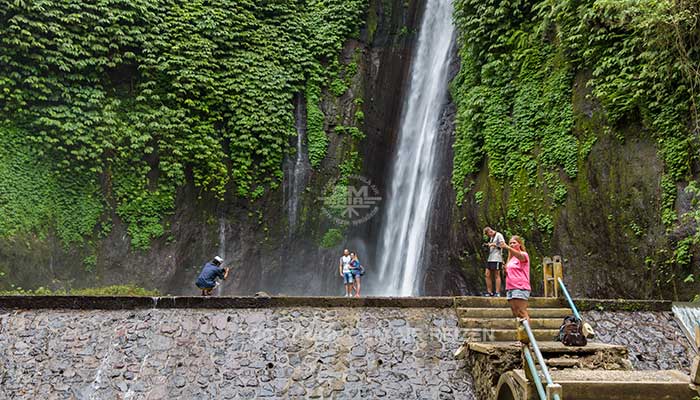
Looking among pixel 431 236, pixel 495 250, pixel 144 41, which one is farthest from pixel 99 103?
pixel 495 250

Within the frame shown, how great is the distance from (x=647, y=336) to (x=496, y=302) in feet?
7.94

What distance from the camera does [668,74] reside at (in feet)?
29.5

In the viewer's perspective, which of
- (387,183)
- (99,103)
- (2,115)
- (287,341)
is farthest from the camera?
(387,183)

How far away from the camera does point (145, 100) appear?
48.6ft

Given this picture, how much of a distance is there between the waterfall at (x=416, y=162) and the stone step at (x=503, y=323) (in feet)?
22.1

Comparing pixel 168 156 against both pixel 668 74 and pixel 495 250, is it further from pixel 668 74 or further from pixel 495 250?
pixel 668 74

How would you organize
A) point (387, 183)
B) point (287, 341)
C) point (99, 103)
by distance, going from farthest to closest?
point (387, 183), point (99, 103), point (287, 341)

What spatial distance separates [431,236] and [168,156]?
854 centimetres

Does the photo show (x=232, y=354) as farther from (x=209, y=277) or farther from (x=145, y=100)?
(x=145, y=100)

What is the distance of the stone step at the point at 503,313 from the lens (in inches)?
322

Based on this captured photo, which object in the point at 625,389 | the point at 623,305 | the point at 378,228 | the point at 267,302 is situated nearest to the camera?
the point at 625,389

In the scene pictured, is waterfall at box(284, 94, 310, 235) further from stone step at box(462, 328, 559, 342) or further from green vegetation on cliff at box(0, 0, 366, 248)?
stone step at box(462, 328, 559, 342)

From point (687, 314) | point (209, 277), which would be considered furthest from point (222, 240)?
point (687, 314)

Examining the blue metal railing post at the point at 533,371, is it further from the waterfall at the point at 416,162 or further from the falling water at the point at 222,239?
the falling water at the point at 222,239
